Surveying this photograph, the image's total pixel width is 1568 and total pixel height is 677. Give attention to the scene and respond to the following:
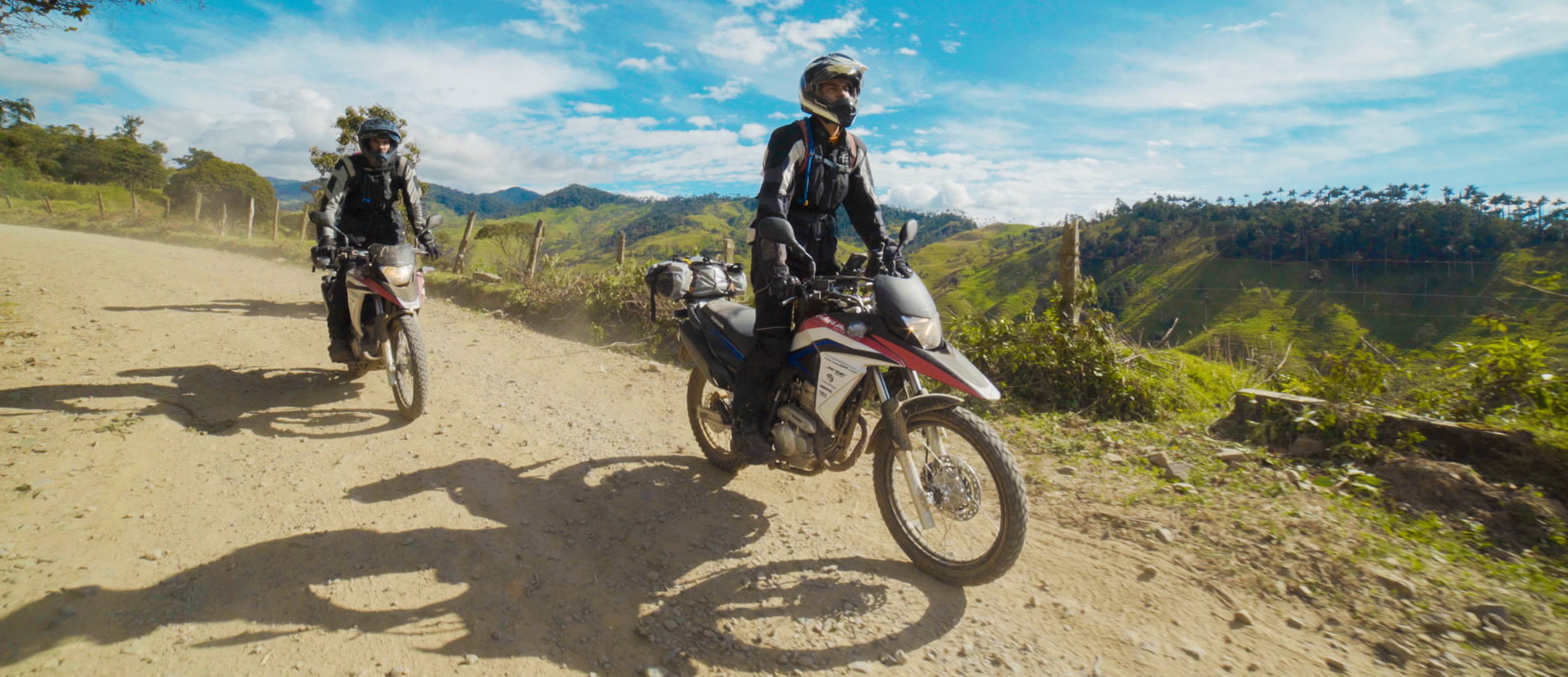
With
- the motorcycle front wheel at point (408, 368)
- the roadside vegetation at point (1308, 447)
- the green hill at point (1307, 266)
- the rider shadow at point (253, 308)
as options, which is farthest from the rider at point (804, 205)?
the green hill at point (1307, 266)

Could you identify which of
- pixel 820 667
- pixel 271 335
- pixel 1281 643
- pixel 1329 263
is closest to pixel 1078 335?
pixel 1281 643

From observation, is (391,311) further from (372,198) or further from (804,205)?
(804,205)

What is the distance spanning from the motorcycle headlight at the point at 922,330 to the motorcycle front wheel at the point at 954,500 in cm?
31

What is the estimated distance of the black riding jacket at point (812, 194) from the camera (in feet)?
11.4

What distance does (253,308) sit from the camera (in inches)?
350

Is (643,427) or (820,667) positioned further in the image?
(643,427)

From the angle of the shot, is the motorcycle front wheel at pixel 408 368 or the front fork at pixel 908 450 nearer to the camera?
the front fork at pixel 908 450

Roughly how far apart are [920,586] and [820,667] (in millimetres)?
693

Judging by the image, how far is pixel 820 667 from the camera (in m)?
2.46

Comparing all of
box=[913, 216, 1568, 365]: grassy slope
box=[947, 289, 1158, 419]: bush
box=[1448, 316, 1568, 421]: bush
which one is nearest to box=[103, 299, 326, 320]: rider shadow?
box=[947, 289, 1158, 419]: bush

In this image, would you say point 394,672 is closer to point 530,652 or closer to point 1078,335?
point 530,652

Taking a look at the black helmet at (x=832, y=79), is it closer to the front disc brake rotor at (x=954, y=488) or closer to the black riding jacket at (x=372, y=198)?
the front disc brake rotor at (x=954, y=488)

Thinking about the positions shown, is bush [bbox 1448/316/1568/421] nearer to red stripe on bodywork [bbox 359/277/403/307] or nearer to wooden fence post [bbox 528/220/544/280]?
red stripe on bodywork [bbox 359/277/403/307]

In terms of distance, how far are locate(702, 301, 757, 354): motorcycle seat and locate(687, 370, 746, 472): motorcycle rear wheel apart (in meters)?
0.37
